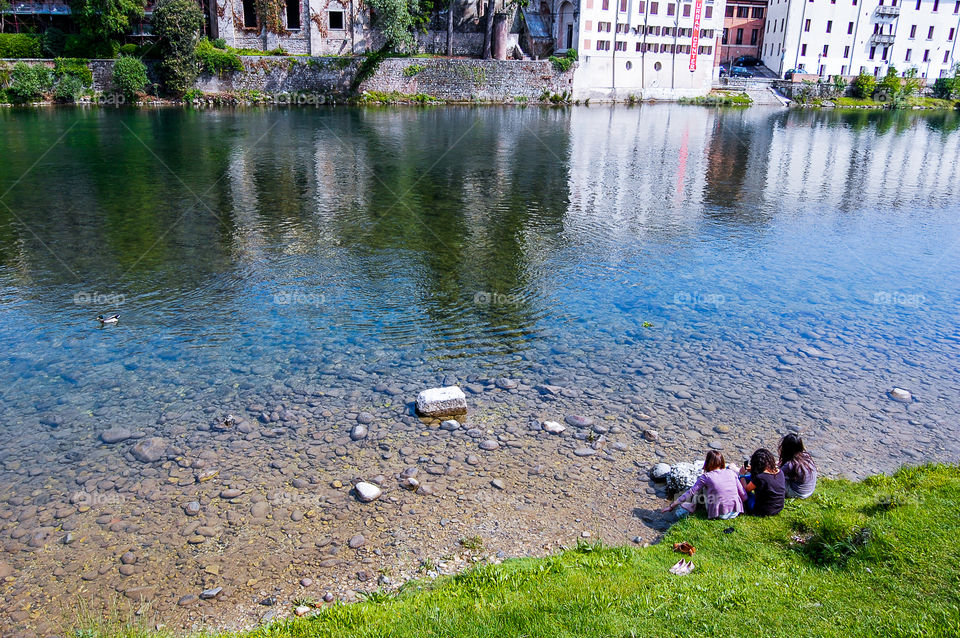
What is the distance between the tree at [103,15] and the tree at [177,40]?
315 cm

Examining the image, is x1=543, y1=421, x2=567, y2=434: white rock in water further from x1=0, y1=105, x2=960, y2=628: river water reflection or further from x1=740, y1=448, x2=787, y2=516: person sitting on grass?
x1=740, y1=448, x2=787, y2=516: person sitting on grass

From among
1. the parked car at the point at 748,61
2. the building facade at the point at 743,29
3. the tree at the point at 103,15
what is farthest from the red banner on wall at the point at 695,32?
the tree at the point at 103,15

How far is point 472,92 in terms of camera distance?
7931 cm

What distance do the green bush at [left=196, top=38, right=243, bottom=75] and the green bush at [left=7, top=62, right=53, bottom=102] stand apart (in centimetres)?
1361

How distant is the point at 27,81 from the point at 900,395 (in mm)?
70213

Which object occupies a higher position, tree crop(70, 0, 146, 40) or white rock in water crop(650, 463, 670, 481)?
tree crop(70, 0, 146, 40)

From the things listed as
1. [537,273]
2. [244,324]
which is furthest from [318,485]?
[537,273]

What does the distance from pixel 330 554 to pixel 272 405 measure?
172 inches

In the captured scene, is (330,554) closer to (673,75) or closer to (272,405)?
(272,405)

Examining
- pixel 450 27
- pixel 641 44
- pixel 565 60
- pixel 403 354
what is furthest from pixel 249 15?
pixel 403 354

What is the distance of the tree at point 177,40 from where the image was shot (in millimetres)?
63469

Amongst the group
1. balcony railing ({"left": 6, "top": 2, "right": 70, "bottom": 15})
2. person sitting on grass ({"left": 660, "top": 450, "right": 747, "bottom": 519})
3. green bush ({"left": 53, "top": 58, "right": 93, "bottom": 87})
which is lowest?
person sitting on grass ({"left": 660, "top": 450, "right": 747, "bottom": 519})

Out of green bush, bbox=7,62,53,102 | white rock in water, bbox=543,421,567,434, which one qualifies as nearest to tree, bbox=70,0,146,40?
green bush, bbox=7,62,53,102

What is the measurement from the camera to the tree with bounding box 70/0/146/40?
63519 millimetres
